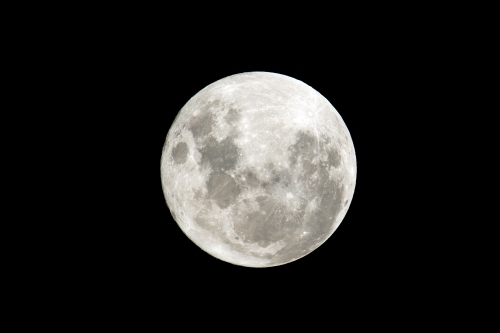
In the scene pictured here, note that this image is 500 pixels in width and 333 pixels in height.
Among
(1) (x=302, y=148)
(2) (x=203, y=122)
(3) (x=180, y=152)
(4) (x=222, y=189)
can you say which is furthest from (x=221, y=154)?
(1) (x=302, y=148)

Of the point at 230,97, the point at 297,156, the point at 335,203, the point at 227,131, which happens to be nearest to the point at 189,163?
the point at 227,131

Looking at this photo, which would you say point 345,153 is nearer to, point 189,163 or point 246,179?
point 246,179

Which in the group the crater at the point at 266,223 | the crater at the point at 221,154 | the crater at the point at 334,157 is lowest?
the crater at the point at 266,223

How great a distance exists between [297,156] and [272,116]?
1.64 ft

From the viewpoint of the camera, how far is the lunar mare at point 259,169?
4.45 m

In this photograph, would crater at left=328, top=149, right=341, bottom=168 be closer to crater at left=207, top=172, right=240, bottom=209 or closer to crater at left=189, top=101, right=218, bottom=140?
crater at left=207, top=172, right=240, bottom=209

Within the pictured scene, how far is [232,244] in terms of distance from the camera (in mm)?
4812

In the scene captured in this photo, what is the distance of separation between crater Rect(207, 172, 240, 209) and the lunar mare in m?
0.01

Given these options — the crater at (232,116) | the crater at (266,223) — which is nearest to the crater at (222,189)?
the crater at (266,223)

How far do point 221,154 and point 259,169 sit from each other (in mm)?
431

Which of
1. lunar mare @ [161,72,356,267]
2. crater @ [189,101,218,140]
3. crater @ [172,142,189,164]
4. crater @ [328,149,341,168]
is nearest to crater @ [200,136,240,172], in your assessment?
lunar mare @ [161,72,356,267]

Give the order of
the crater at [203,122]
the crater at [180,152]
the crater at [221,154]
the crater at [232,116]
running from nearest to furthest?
the crater at [221,154], the crater at [232,116], the crater at [203,122], the crater at [180,152]

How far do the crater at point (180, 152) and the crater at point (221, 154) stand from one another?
12.1 inches

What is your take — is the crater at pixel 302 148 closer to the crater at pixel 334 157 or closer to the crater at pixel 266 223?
the crater at pixel 334 157
